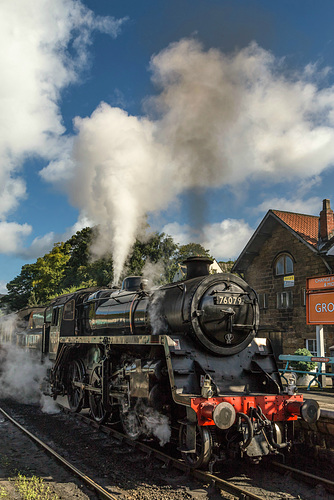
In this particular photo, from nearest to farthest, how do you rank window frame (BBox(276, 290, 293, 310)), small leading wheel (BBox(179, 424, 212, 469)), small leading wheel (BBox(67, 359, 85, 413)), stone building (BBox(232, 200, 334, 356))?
small leading wheel (BBox(179, 424, 212, 469)) < small leading wheel (BBox(67, 359, 85, 413)) < stone building (BBox(232, 200, 334, 356)) < window frame (BBox(276, 290, 293, 310))

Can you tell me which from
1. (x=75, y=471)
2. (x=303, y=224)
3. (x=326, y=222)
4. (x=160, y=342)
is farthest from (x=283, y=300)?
(x=75, y=471)

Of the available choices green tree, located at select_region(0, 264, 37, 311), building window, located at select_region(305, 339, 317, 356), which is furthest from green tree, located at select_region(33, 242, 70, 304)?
building window, located at select_region(305, 339, 317, 356)

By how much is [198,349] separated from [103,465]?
214cm

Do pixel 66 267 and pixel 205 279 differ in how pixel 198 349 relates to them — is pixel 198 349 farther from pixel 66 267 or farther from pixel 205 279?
pixel 66 267

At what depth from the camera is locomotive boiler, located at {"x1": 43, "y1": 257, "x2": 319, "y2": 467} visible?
5.38 m

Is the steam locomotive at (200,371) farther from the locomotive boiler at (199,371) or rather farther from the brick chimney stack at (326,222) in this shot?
the brick chimney stack at (326,222)

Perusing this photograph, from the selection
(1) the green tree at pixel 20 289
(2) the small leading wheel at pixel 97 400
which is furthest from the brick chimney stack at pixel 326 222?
(1) the green tree at pixel 20 289

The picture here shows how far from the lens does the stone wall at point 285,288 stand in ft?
59.4

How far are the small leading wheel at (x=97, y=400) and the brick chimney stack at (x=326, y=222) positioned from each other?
45.0 ft

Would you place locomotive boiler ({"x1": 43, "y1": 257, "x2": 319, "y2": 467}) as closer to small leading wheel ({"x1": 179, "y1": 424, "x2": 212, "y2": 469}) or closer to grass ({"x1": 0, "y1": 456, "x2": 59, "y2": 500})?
small leading wheel ({"x1": 179, "y1": 424, "x2": 212, "y2": 469})

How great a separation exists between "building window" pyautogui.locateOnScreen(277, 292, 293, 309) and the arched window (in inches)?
38.3

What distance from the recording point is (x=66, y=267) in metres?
42.4

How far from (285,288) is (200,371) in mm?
14499

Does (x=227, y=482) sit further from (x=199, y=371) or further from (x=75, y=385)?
(x=75, y=385)
